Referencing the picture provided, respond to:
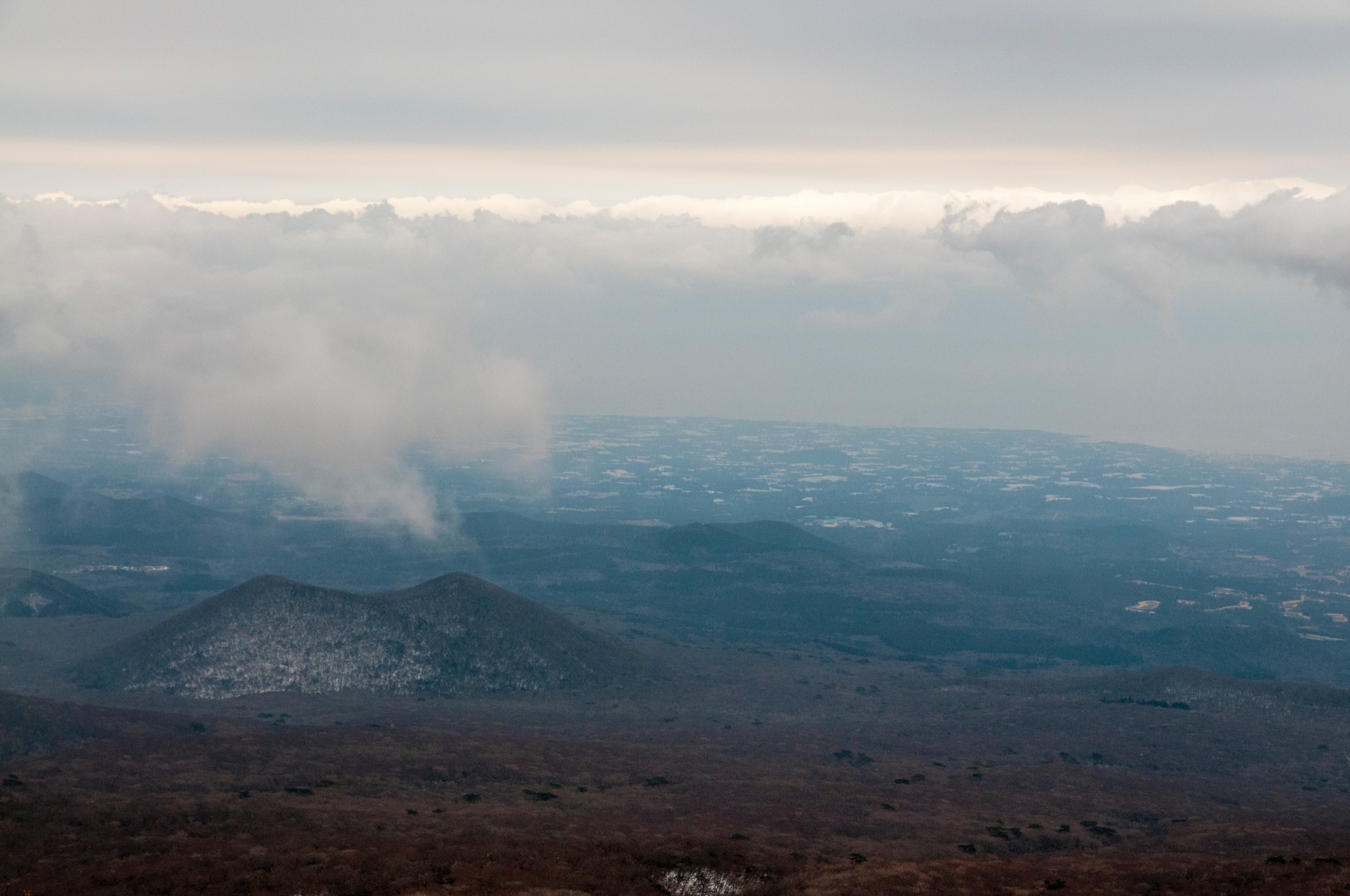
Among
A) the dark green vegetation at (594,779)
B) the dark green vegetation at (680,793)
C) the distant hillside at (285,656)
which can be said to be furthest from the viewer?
the distant hillside at (285,656)

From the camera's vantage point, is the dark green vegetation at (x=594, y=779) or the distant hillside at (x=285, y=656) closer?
the dark green vegetation at (x=594, y=779)

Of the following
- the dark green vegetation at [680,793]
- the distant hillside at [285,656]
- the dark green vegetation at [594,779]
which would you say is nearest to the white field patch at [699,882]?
the dark green vegetation at [594,779]

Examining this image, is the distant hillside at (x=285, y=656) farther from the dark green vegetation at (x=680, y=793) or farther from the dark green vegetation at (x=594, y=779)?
the dark green vegetation at (x=680, y=793)

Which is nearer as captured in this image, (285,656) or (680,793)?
(680,793)

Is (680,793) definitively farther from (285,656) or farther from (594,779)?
(285,656)

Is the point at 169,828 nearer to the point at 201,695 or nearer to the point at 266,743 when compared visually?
the point at 266,743

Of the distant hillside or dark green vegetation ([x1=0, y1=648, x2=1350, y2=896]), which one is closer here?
dark green vegetation ([x1=0, y1=648, x2=1350, y2=896])

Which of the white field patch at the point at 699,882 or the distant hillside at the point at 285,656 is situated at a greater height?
the white field patch at the point at 699,882

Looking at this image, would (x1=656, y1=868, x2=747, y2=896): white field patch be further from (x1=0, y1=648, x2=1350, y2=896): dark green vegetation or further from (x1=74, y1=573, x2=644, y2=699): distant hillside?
(x1=74, y1=573, x2=644, y2=699): distant hillside

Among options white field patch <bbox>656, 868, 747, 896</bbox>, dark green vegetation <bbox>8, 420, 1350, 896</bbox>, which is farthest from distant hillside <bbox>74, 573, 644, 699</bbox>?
white field patch <bbox>656, 868, 747, 896</bbox>

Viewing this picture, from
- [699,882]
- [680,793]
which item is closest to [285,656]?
[680,793]

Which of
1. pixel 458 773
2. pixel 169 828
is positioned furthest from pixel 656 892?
pixel 458 773
